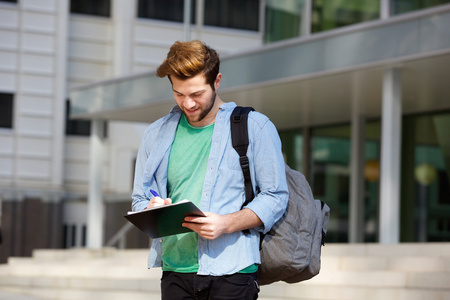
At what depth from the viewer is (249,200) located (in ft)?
10.5

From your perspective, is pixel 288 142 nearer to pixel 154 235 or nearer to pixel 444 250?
pixel 444 250

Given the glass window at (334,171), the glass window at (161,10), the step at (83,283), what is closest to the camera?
the step at (83,283)

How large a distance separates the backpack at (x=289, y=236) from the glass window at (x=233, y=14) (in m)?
24.1

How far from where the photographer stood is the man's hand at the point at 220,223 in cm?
301

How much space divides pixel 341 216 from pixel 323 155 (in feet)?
4.54

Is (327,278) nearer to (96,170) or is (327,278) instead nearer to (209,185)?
(209,185)

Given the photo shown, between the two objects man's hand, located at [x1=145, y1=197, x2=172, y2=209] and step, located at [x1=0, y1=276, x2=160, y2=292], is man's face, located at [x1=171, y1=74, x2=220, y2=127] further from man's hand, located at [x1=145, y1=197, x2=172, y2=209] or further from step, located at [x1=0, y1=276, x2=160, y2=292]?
step, located at [x1=0, y1=276, x2=160, y2=292]

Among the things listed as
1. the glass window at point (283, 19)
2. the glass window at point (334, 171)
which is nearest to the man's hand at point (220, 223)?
the glass window at point (334, 171)

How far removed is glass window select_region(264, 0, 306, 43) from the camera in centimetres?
1780

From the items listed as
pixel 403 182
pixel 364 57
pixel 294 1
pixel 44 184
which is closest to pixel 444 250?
pixel 364 57

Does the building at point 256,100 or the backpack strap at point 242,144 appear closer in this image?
the backpack strap at point 242,144

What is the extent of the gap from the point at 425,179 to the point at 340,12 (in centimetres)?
372

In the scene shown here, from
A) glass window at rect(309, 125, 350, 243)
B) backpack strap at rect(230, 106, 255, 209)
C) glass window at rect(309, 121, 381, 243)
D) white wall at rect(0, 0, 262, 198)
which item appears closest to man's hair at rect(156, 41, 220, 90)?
backpack strap at rect(230, 106, 255, 209)

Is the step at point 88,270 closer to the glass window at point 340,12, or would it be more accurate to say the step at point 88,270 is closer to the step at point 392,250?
the step at point 392,250
